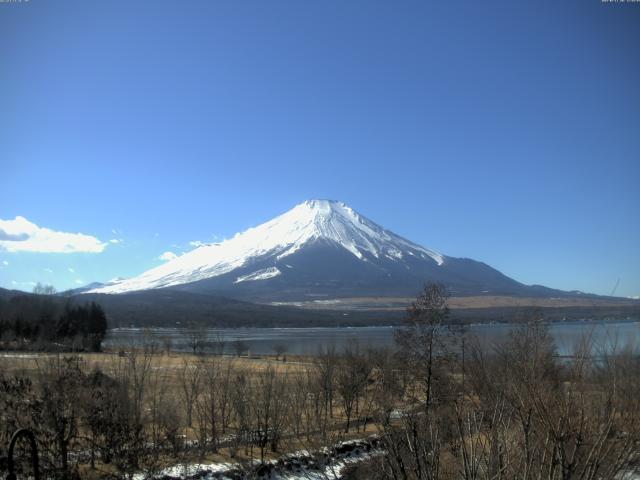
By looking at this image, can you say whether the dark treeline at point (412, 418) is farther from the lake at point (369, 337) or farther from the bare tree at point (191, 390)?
the lake at point (369, 337)

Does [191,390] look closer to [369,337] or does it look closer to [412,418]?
[412,418]

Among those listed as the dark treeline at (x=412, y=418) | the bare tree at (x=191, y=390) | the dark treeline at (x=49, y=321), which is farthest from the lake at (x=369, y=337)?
the dark treeline at (x=49, y=321)

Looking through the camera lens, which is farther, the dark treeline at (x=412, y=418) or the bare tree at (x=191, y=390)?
the bare tree at (x=191, y=390)

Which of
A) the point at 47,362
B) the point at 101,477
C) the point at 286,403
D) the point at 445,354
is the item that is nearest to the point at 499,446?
the point at 101,477

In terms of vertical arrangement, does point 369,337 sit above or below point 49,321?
below

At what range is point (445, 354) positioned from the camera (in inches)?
959

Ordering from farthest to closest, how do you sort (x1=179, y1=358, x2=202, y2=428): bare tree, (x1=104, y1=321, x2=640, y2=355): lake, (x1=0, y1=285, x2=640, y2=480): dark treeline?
(x1=179, y1=358, x2=202, y2=428): bare tree → (x1=104, y1=321, x2=640, y2=355): lake → (x1=0, y1=285, x2=640, y2=480): dark treeline

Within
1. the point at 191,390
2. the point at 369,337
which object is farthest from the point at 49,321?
the point at 191,390

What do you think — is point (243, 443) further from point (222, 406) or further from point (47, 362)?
point (47, 362)

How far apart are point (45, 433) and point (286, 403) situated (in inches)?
342

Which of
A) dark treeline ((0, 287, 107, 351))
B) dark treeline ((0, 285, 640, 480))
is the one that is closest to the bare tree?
dark treeline ((0, 285, 640, 480))

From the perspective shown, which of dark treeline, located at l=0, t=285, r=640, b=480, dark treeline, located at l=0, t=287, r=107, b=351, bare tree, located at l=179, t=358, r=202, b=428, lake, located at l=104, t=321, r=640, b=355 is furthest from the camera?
dark treeline, located at l=0, t=287, r=107, b=351

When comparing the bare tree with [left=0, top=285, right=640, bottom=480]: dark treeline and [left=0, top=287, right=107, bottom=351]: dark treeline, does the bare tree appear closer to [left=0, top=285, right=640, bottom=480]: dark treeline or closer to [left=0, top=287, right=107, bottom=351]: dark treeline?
[left=0, top=285, right=640, bottom=480]: dark treeline

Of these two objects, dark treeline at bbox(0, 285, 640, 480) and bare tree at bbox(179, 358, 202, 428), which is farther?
bare tree at bbox(179, 358, 202, 428)
